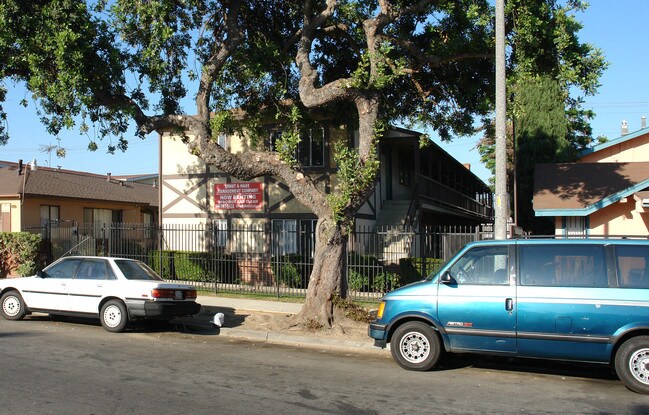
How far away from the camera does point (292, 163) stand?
11977 mm

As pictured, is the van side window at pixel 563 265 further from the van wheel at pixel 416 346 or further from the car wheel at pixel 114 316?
the car wheel at pixel 114 316

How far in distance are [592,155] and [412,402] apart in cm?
1631

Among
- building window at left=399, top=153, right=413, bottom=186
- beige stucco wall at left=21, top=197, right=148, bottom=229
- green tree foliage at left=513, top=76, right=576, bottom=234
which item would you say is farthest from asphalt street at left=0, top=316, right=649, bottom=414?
green tree foliage at left=513, top=76, right=576, bottom=234

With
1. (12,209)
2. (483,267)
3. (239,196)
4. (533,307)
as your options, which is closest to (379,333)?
(483,267)

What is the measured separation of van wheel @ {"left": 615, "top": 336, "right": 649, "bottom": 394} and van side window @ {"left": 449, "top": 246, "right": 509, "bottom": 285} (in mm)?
1719

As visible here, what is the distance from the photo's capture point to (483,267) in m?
8.32

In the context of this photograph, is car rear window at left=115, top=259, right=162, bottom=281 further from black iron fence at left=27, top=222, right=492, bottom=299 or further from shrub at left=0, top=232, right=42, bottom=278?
shrub at left=0, top=232, right=42, bottom=278

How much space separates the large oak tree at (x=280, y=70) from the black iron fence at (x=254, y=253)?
3431 mm

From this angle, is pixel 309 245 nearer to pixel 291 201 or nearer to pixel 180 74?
pixel 291 201

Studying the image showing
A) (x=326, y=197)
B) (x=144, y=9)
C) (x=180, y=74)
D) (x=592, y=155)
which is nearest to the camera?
(x=326, y=197)

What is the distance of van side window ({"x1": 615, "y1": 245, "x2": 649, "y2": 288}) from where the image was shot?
7559 mm

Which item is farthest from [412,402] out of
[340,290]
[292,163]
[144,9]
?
[144,9]

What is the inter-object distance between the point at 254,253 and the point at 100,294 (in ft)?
31.2

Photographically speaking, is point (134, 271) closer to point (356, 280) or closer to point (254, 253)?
point (356, 280)
